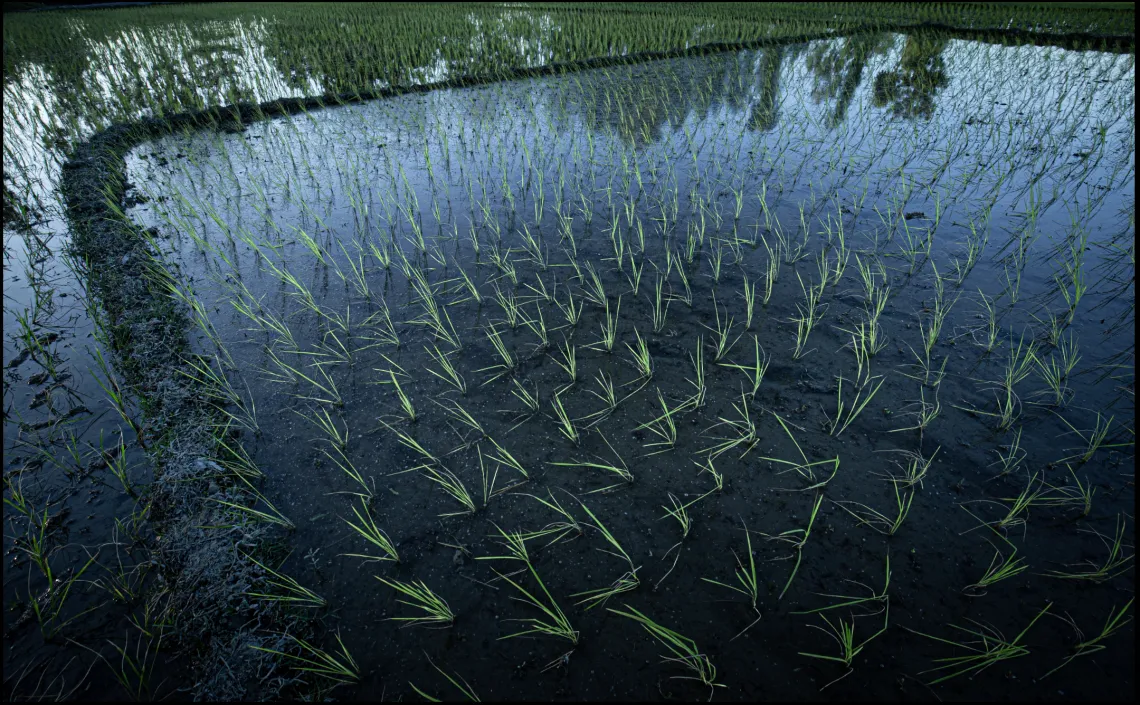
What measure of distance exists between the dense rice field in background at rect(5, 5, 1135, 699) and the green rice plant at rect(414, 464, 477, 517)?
0.02 metres

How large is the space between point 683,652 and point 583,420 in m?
0.98

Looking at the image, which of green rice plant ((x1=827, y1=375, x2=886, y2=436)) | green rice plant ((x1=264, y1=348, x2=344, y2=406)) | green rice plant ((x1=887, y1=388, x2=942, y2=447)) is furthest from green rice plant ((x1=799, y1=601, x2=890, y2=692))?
green rice plant ((x1=264, y1=348, x2=344, y2=406))

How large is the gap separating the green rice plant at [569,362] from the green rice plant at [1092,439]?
197cm

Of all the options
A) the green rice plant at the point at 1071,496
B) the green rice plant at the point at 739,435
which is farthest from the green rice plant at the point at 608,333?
the green rice plant at the point at 1071,496

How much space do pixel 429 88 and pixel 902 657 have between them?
27.3 feet

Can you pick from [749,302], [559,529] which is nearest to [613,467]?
[559,529]

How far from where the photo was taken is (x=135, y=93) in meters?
6.79

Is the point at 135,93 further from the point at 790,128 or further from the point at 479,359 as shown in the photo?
the point at 790,128

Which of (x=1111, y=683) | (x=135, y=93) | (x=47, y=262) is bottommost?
(x=1111, y=683)

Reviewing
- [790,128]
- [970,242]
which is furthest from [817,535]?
[790,128]

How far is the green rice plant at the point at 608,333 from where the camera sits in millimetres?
2410

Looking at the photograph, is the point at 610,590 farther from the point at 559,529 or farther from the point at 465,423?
the point at 465,423

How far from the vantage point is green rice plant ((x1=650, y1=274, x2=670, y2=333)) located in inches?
100

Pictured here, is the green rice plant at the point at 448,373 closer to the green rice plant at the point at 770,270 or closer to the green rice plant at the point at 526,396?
the green rice plant at the point at 526,396
